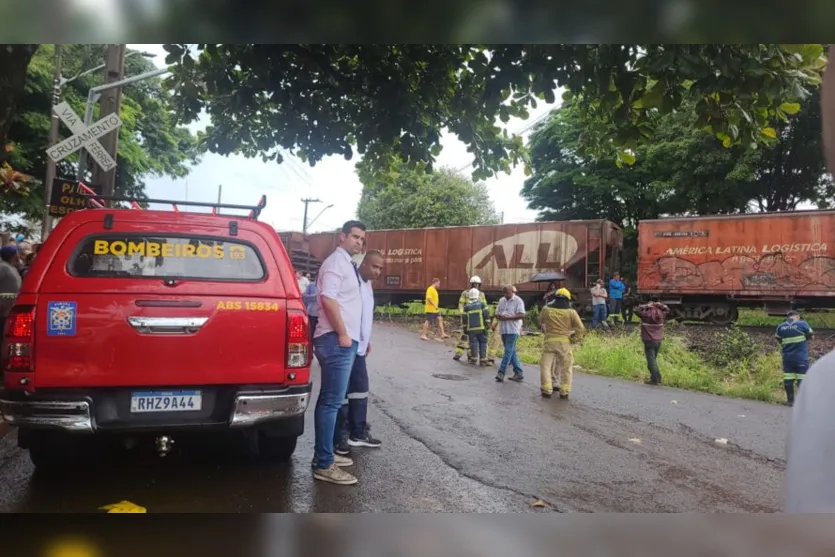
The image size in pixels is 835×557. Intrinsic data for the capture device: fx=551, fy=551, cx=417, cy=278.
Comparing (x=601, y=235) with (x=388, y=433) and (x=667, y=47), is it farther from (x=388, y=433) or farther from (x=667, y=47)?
(x=388, y=433)

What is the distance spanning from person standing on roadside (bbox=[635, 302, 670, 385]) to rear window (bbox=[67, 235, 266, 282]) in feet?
8.06

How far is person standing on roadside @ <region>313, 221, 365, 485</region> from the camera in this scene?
10.1ft

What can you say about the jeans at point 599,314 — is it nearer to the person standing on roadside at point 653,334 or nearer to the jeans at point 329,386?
the person standing on roadside at point 653,334

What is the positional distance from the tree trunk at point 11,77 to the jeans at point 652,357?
4102 millimetres

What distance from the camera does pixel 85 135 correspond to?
124 inches

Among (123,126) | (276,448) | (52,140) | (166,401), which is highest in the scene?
(123,126)

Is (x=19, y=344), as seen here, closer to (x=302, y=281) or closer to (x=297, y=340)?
(x=297, y=340)

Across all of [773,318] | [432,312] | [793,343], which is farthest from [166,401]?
[773,318]

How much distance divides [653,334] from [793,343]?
2.70ft

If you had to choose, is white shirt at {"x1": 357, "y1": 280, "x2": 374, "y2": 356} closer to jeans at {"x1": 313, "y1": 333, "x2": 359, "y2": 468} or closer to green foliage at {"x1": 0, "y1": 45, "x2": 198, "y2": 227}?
jeans at {"x1": 313, "y1": 333, "x2": 359, "y2": 468}

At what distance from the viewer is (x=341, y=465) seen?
3.33 metres

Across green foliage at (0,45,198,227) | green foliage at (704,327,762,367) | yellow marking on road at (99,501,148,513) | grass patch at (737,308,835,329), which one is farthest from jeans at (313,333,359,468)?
grass patch at (737,308,835,329)

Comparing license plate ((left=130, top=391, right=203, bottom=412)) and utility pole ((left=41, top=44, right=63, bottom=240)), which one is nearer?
license plate ((left=130, top=391, right=203, bottom=412))

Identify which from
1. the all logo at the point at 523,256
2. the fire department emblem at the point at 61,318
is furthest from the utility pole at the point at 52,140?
the all logo at the point at 523,256
